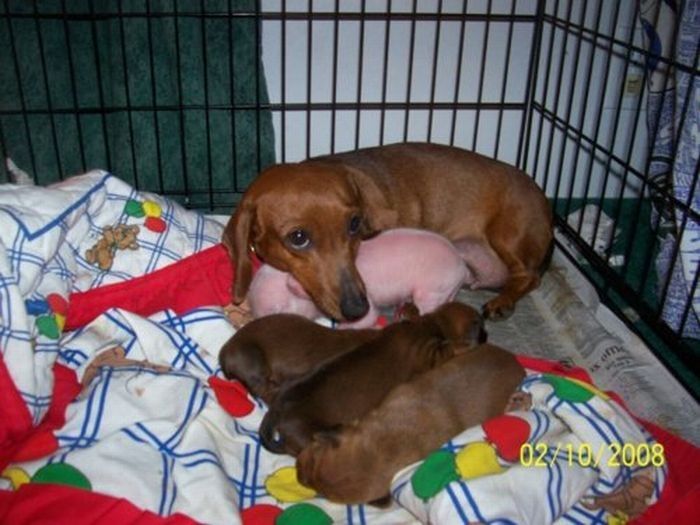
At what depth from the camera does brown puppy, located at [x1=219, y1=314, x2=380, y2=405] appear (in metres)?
1.82

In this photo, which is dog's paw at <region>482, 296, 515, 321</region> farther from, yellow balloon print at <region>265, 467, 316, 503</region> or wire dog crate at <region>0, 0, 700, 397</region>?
yellow balloon print at <region>265, 467, 316, 503</region>

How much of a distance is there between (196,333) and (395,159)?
0.98 metres

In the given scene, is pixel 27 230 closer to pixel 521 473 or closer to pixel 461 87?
pixel 521 473

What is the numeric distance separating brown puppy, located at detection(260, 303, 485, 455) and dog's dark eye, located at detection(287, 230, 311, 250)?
0.38 m

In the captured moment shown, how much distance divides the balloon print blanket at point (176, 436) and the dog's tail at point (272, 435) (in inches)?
2.9

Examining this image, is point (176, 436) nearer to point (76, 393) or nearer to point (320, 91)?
point (76, 393)

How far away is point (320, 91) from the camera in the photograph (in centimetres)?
317

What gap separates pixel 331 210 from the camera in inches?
80.7

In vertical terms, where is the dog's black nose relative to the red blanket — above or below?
above

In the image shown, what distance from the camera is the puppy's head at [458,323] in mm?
1972

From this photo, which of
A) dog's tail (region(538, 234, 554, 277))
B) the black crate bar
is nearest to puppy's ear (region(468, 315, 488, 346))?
the black crate bar

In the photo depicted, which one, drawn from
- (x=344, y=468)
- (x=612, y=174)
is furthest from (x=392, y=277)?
(x=612, y=174)
